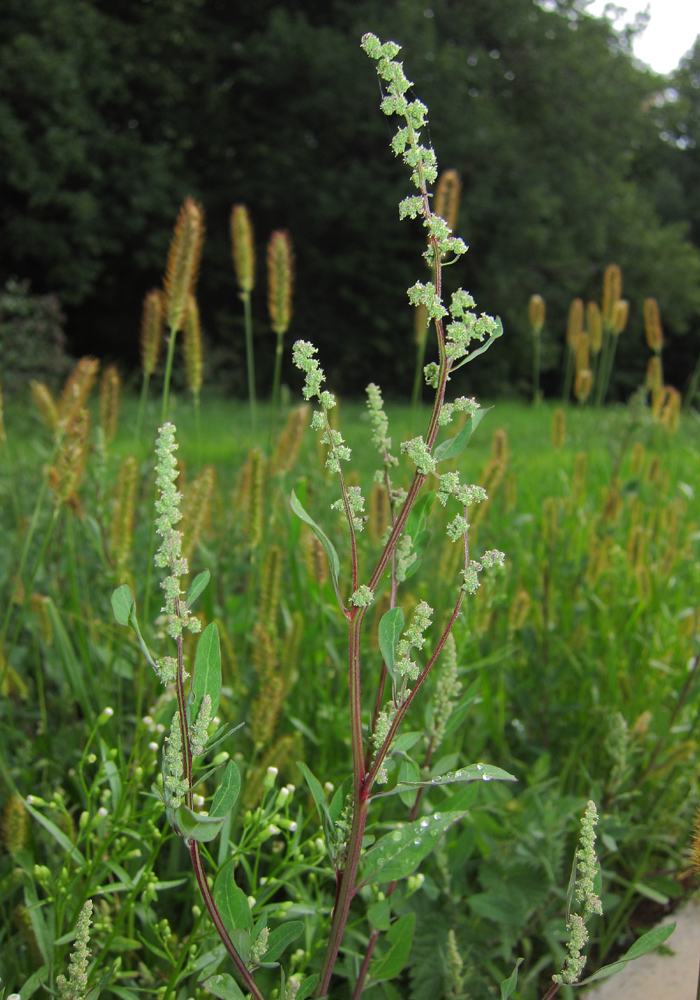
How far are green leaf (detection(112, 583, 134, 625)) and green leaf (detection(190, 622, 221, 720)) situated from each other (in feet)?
0.25

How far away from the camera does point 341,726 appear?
1.46 meters

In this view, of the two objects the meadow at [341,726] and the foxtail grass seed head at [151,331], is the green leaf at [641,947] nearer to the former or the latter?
the meadow at [341,726]

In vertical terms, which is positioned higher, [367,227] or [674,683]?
[367,227]

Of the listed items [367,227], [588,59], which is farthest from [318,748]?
[588,59]

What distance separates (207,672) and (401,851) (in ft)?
0.83

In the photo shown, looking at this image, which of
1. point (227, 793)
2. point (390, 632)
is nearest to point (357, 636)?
point (390, 632)

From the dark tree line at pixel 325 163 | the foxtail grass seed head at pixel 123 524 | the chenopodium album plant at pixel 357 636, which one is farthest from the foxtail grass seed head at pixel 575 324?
the dark tree line at pixel 325 163

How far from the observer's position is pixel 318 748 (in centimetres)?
159

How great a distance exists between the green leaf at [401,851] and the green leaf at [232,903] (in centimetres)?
11

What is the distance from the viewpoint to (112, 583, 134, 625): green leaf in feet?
2.10

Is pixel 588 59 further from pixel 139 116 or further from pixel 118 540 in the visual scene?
pixel 118 540

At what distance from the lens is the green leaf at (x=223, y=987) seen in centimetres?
71

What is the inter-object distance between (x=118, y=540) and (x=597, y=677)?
1.17 m

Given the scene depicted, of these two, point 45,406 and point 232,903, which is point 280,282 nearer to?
point 45,406
